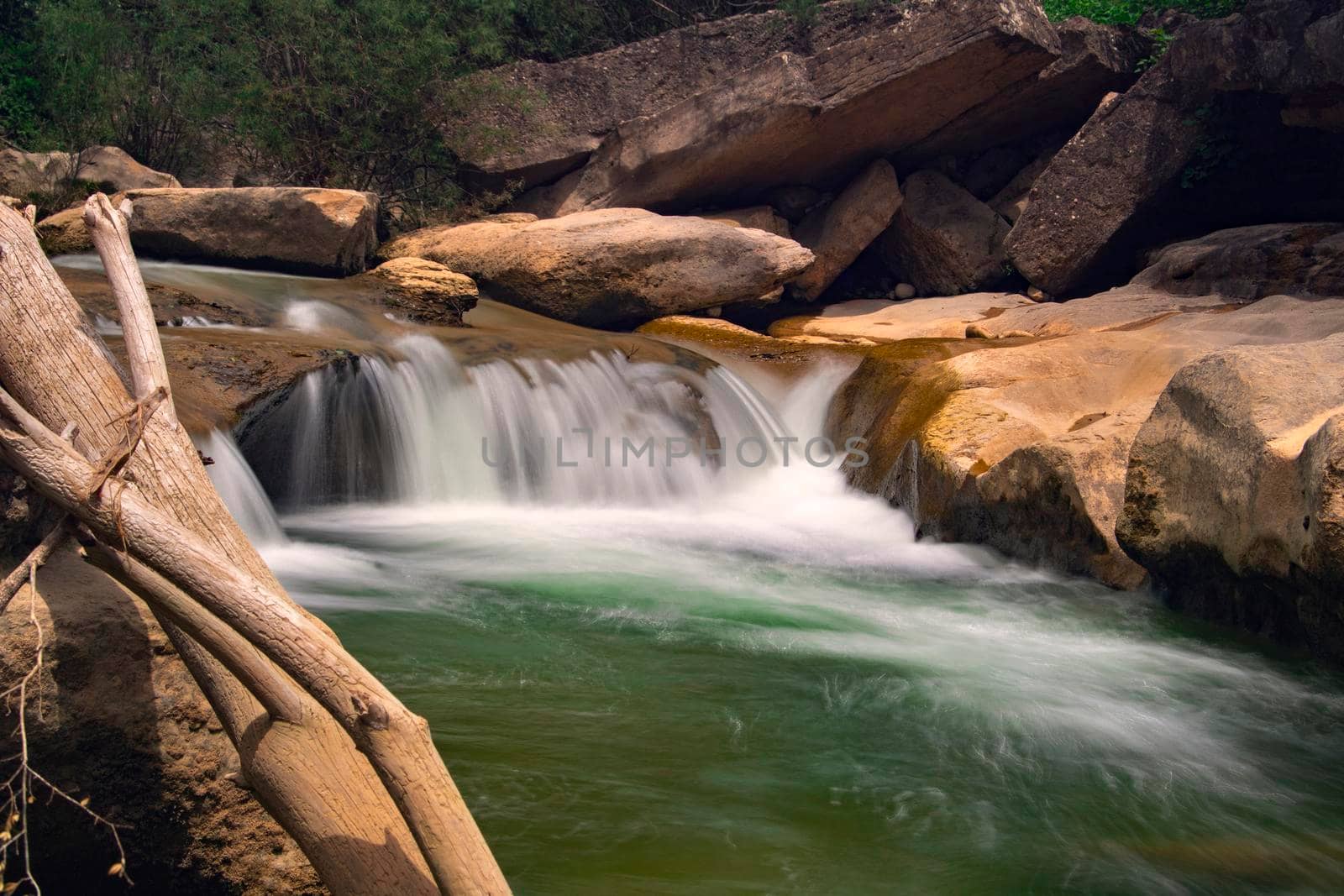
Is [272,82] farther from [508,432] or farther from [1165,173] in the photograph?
[1165,173]

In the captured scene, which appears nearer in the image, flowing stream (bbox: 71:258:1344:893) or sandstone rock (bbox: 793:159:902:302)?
flowing stream (bbox: 71:258:1344:893)

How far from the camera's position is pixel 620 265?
1174 cm

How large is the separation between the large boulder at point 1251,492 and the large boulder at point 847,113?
8.49m

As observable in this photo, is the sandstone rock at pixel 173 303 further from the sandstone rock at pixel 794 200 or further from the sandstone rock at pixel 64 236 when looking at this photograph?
the sandstone rock at pixel 794 200

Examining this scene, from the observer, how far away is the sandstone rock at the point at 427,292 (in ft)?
33.2

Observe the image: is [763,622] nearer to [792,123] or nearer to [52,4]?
[792,123]

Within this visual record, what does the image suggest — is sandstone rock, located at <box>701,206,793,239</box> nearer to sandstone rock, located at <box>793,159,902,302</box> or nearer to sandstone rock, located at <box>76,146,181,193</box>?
sandstone rock, located at <box>793,159,902,302</box>

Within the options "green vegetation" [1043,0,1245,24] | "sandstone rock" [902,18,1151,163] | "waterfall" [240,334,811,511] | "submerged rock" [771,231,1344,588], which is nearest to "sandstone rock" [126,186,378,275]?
"waterfall" [240,334,811,511]

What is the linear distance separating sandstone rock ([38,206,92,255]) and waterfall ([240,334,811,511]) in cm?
316

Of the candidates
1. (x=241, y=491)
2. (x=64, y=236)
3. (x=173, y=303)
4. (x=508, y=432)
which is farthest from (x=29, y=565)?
(x=64, y=236)

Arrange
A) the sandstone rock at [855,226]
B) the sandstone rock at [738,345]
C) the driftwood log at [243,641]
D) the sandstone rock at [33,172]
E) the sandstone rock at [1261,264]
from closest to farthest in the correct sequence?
the driftwood log at [243,641] < the sandstone rock at [1261,264] < the sandstone rock at [738,345] < the sandstone rock at [33,172] < the sandstone rock at [855,226]

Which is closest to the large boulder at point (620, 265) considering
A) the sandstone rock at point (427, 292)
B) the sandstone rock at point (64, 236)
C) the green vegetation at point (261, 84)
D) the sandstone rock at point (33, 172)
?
the sandstone rock at point (427, 292)

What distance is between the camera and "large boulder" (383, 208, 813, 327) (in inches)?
462

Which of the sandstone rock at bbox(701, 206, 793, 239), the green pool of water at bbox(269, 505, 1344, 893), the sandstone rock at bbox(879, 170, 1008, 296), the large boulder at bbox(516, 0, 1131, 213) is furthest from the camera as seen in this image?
the sandstone rock at bbox(701, 206, 793, 239)
